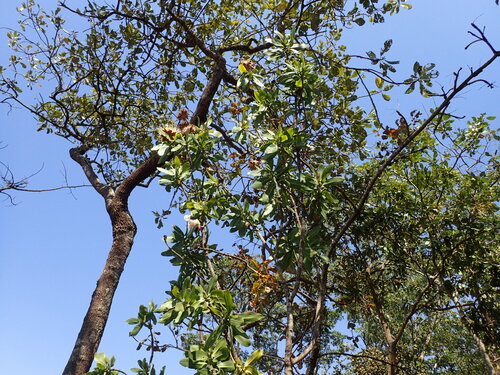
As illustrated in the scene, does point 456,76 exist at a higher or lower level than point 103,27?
lower

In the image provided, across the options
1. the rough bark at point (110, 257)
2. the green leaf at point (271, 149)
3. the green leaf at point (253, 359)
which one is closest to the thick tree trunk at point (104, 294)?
the rough bark at point (110, 257)

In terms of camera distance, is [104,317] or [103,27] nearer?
[104,317]

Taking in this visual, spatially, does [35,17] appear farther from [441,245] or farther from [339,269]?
[441,245]

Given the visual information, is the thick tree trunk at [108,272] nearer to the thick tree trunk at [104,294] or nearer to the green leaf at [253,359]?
the thick tree trunk at [104,294]

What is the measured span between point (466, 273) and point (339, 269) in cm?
144

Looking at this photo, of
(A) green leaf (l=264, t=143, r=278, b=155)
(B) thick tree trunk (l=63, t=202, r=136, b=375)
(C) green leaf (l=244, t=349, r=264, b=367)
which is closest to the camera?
(C) green leaf (l=244, t=349, r=264, b=367)

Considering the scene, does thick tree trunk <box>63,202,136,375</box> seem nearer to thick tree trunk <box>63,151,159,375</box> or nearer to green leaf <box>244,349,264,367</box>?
thick tree trunk <box>63,151,159,375</box>

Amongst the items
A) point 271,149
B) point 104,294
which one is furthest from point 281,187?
point 104,294

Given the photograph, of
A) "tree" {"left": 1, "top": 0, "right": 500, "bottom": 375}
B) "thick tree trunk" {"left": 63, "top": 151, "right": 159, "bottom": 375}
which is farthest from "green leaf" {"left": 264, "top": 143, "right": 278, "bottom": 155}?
"thick tree trunk" {"left": 63, "top": 151, "right": 159, "bottom": 375}

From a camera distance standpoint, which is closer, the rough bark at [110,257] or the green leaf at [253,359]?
the green leaf at [253,359]

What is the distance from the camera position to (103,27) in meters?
5.44

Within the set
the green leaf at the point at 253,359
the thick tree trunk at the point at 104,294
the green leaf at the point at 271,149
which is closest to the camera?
the green leaf at the point at 253,359

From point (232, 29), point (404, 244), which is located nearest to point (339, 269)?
point (404, 244)

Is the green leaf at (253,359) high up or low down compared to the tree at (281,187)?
down
